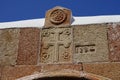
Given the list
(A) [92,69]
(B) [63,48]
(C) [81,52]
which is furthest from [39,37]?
(A) [92,69]

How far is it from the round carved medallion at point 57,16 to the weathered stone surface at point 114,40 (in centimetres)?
71

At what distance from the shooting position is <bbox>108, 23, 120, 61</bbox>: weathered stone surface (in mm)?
4031

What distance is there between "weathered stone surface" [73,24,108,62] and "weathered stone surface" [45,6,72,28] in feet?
0.73

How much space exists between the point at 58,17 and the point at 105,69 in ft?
3.60

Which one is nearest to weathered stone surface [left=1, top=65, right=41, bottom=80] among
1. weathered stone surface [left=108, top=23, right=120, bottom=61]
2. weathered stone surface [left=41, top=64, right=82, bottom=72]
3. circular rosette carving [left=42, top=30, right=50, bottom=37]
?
weathered stone surface [left=41, top=64, right=82, bottom=72]

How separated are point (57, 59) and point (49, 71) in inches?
8.4

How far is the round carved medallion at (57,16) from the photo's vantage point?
4.45 meters

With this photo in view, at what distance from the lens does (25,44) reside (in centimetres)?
442

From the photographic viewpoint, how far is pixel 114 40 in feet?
13.5

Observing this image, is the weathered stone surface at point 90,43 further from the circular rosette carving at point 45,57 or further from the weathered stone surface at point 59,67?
the circular rosette carving at point 45,57

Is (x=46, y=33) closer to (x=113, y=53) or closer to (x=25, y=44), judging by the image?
(x=25, y=44)

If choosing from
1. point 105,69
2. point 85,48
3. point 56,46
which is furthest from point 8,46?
point 105,69

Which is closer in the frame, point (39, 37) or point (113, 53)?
point (113, 53)

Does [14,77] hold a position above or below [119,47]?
below
